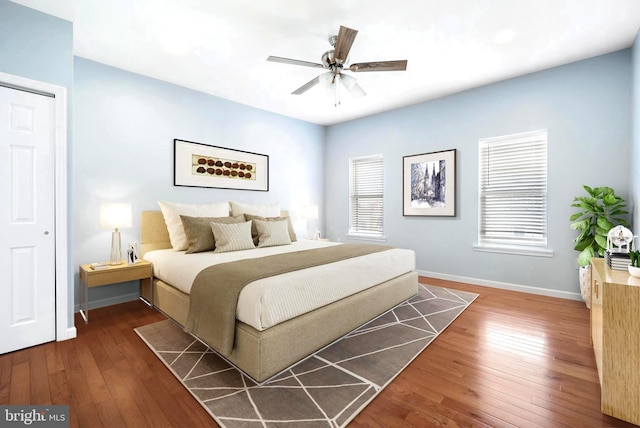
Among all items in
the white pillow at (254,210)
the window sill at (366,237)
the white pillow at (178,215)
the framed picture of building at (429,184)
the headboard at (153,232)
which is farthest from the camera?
the window sill at (366,237)

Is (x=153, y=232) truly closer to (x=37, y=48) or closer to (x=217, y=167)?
(x=217, y=167)

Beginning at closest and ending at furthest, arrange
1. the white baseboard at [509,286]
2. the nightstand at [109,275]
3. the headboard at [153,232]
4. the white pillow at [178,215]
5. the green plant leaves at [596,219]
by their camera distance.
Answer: the nightstand at [109,275], the green plant leaves at [596,219], the white pillow at [178,215], the white baseboard at [509,286], the headboard at [153,232]

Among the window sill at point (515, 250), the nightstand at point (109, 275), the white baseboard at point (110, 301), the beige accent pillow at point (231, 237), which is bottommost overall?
the white baseboard at point (110, 301)

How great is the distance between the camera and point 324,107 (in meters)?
4.86

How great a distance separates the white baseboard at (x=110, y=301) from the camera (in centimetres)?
327

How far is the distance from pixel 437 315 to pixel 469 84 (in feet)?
10.3

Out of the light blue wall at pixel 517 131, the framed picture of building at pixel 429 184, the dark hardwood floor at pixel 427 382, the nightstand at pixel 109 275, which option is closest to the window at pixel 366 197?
the light blue wall at pixel 517 131

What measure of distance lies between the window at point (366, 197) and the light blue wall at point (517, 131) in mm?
217

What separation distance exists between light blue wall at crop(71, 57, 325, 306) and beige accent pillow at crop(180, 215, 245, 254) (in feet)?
2.62

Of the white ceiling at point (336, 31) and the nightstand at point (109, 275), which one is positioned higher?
the white ceiling at point (336, 31)

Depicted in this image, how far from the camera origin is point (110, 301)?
3.39 m

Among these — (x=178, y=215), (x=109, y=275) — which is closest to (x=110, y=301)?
(x=109, y=275)

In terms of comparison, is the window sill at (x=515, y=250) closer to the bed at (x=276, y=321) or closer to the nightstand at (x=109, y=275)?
the bed at (x=276, y=321)

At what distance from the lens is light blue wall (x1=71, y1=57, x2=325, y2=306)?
3219 millimetres
